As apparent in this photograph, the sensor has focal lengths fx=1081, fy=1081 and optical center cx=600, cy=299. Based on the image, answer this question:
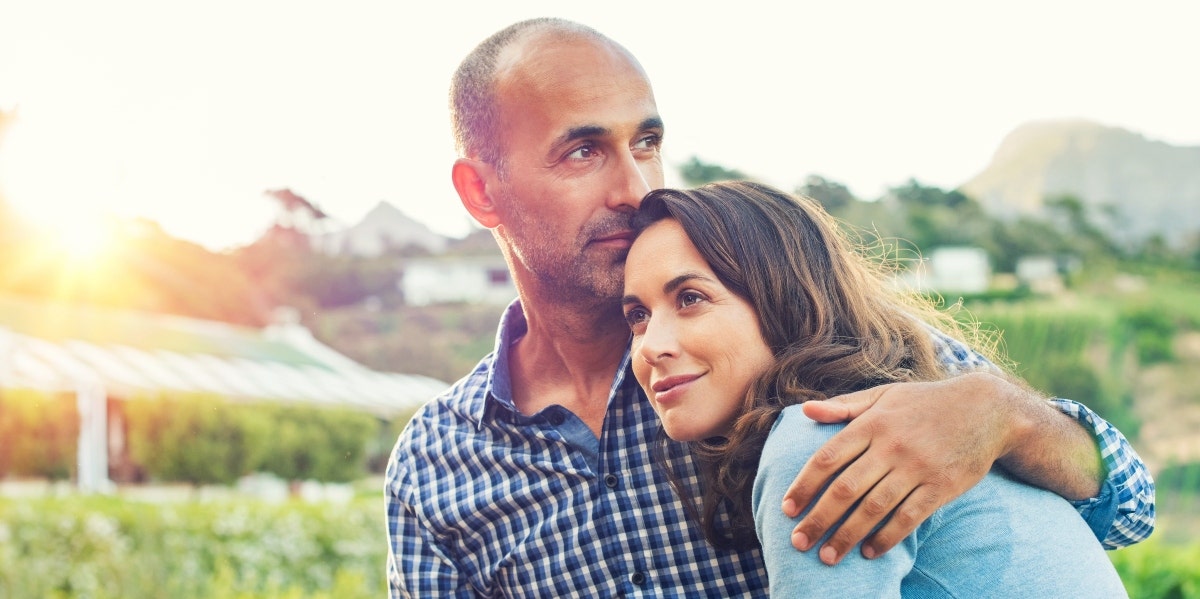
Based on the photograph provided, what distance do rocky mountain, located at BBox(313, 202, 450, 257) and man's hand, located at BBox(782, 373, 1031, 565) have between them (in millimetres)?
22785

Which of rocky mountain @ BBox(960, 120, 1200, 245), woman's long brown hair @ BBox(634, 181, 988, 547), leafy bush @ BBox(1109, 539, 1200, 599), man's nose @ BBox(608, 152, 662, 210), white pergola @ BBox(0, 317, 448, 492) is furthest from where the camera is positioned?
rocky mountain @ BBox(960, 120, 1200, 245)

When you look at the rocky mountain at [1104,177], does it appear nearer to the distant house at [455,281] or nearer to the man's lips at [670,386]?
the distant house at [455,281]

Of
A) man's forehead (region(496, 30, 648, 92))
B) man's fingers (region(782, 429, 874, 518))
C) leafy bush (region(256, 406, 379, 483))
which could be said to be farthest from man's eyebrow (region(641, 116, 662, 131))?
leafy bush (region(256, 406, 379, 483))

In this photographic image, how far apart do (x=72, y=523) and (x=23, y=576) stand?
1.63m

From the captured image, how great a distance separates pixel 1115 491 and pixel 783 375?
640 mm

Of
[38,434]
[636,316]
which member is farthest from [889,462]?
[38,434]

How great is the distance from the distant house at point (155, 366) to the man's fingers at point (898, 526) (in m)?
13.0

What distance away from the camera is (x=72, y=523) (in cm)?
696

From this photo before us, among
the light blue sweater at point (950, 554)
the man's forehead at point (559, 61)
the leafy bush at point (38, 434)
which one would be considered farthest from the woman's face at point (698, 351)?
the leafy bush at point (38, 434)

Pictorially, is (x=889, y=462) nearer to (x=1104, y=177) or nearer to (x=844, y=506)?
(x=844, y=506)

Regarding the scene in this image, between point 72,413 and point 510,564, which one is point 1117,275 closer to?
point 72,413

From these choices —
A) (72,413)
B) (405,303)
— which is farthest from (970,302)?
(72,413)

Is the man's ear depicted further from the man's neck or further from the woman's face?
the woman's face

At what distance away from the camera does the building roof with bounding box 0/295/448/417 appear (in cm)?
1675
